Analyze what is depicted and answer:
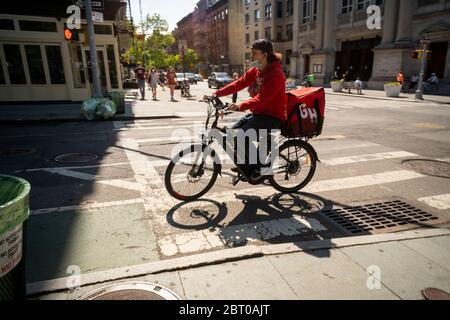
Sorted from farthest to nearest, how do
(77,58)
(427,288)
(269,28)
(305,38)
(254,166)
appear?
(269,28) → (305,38) → (77,58) → (254,166) → (427,288)

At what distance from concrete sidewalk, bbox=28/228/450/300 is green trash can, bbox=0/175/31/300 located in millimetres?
598

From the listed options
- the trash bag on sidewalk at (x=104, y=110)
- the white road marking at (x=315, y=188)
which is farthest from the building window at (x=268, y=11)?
the white road marking at (x=315, y=188)

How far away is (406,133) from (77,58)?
16.9 meters

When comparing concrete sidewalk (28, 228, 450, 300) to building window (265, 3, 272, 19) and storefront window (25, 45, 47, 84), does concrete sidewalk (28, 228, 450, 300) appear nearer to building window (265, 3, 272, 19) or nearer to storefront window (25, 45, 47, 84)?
storefront window (25, 45, 47, 84)

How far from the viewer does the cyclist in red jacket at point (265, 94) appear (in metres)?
4.29

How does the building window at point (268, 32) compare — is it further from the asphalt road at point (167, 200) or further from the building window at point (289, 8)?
the asphalt road at point (167, 200)

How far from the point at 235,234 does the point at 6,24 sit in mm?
18176

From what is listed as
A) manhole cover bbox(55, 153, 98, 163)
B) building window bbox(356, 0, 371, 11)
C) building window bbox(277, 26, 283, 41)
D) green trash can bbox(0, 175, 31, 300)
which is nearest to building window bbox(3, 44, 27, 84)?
manhole cover bbox(55, 153, 98, 163)

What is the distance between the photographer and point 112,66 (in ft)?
62.7

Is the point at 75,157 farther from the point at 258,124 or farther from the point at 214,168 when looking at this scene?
the point at 258,124

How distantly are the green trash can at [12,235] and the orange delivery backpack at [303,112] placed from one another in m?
3.43

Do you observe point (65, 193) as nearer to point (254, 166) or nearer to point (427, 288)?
point (254, 166)

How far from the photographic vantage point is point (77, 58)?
59.7 ft
